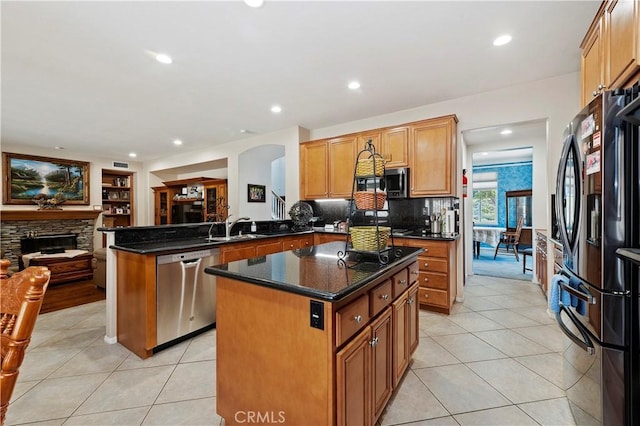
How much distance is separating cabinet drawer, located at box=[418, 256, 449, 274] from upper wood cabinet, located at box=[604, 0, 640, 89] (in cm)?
215

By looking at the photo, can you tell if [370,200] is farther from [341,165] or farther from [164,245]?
[341,165]

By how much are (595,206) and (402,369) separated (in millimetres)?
1465

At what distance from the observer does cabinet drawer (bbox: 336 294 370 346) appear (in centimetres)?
118

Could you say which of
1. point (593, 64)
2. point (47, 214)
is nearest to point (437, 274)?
point (593, 64)

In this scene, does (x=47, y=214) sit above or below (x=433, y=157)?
below

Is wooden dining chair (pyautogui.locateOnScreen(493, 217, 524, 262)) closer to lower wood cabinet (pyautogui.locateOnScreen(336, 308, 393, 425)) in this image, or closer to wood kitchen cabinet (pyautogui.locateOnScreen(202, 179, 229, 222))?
lower wood cabinet (pyautogui.locateOnScreen(336, 308, 393, 425))

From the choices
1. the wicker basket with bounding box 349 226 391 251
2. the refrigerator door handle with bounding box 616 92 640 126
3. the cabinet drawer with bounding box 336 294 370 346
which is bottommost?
the cabinet drawer with bounding box 336 294 370 346

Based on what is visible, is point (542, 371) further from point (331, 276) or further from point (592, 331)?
point (331, 276)

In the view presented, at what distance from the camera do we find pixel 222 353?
5.11 ft

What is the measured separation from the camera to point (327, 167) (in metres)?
4.71

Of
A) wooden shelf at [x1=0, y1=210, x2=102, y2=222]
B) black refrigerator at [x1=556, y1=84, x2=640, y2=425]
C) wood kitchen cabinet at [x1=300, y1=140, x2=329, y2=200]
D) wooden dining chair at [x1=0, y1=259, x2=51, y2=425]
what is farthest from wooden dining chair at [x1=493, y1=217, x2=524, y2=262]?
wooden shelf at [x1=0, y1=210, x2=102, y2=222]

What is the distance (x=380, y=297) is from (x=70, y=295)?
4.96m

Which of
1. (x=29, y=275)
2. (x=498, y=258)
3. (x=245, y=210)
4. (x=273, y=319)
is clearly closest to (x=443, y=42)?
(x=273, y=319)

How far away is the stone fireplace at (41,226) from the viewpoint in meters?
5.94
